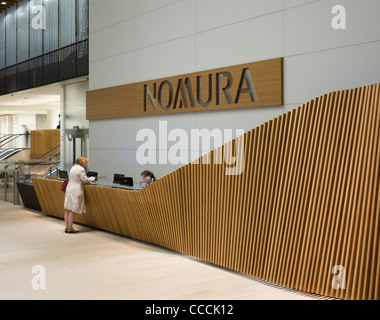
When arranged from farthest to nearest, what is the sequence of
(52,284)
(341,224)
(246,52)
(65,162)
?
(65,162) < (246,52) < (52,284) < (341,224)

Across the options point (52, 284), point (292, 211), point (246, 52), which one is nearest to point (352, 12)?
point (246, 52)

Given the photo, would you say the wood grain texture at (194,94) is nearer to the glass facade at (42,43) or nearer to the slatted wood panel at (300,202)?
the glass facade at (42,43)

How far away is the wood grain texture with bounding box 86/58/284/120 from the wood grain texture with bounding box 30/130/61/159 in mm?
11650

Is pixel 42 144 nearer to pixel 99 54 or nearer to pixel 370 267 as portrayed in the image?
pixel 99 54

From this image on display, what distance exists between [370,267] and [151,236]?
395 centimetres

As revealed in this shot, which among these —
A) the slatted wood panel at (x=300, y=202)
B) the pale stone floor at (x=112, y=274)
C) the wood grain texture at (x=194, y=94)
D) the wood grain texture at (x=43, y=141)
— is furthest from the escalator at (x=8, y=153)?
the slatted wood panel at (x=300, y=202)

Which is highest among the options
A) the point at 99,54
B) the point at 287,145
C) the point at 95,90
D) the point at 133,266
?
the point at 99,54

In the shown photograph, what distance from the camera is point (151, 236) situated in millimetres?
7488

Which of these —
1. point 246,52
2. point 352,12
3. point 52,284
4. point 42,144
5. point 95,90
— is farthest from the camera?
point 42,144

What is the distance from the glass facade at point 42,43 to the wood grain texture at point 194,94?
2.26 m

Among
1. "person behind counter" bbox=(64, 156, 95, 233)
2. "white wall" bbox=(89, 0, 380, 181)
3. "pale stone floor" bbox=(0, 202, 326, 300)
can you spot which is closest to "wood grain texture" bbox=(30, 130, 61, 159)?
"white wall" bbox=(89, 0, 380, 181)

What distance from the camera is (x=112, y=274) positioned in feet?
19.1

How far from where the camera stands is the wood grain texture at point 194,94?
8391 millimetres

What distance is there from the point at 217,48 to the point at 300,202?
5346 mm
